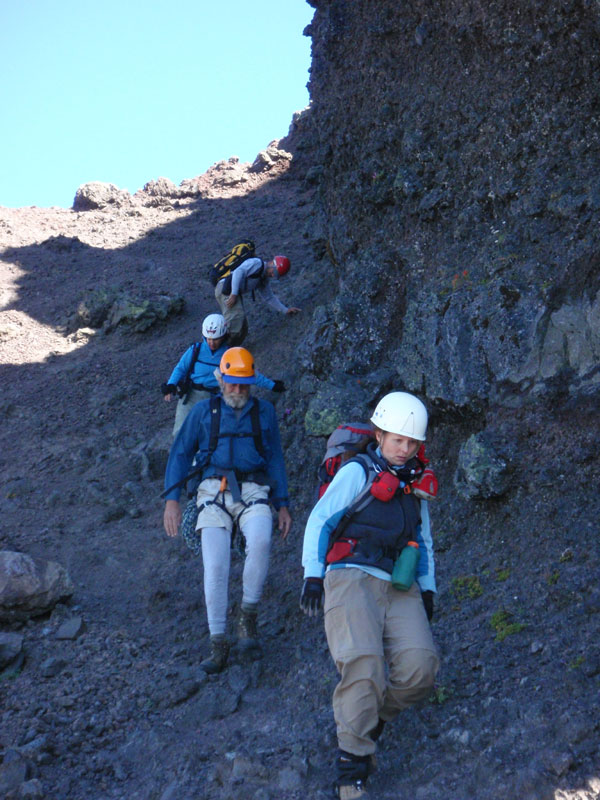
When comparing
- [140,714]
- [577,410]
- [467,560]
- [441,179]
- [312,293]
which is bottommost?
[140,714]

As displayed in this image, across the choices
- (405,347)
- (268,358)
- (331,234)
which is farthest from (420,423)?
(268,358)

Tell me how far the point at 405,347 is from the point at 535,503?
2333 mm

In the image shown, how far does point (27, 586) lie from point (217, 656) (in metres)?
1.84

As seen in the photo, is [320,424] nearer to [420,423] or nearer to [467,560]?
[467,560]

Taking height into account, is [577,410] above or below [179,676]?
above

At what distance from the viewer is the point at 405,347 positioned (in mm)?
7910

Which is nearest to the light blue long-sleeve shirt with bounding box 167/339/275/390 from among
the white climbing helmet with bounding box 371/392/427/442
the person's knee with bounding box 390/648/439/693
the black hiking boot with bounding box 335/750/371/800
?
the white climbing helmet with bounding box 371/392/427/442

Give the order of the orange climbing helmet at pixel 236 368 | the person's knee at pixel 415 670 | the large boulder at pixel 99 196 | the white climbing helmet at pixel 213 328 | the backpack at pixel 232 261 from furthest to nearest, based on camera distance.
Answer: the large boulder at pixel 99 196 → the backpack at pixel 232 261 → the white climbing helmet at pixel 213 328 → the orange climbing helmet at pixel 236 368 → the person's knee at pixel 415 670

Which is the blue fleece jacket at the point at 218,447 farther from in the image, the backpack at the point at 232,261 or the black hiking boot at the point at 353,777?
the backpack at the point at 232,261

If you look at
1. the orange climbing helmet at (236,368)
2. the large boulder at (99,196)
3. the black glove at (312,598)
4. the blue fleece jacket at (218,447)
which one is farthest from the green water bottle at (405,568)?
the large boulder at (99,196)

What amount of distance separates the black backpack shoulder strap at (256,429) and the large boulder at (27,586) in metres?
2.27

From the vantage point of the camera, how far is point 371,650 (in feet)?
12.9

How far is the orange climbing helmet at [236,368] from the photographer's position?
576cm

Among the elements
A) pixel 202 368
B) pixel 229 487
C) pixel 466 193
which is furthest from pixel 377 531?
pixel 466 193
